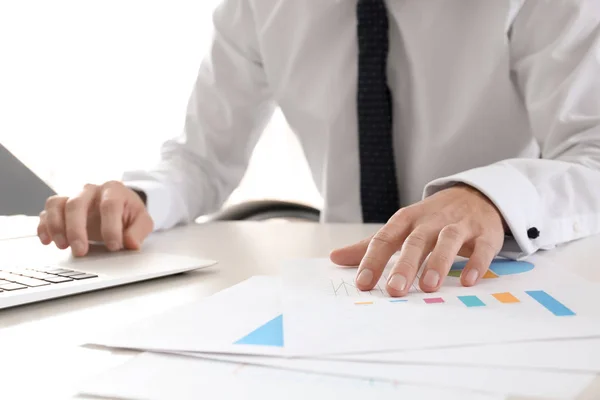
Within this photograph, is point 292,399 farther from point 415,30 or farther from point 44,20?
point 44,20

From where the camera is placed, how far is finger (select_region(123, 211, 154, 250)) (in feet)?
2.47

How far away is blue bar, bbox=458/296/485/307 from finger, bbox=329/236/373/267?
14 cm

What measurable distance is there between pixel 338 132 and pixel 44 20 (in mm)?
1037

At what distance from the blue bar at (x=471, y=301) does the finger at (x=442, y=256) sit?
0.03 m

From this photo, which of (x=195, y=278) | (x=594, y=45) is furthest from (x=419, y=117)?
(x=195, y=278)

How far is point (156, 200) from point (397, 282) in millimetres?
578

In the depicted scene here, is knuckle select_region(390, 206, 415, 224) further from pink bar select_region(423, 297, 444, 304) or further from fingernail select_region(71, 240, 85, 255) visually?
fingernail select_region(71, 240, 85, 255)

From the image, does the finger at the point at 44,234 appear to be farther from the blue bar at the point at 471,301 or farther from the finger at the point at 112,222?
the blue bar at the point at 471,301

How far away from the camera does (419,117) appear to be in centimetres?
106

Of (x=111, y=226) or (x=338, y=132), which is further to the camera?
(x=338, y=132)

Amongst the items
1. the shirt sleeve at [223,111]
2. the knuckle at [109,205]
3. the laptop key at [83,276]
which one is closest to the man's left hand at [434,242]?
the laptop key at [83,276]

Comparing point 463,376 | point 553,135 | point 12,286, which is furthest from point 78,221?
point 553,135

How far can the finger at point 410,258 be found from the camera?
0.46 meters

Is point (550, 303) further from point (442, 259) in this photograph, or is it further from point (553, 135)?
point (553, 135)
